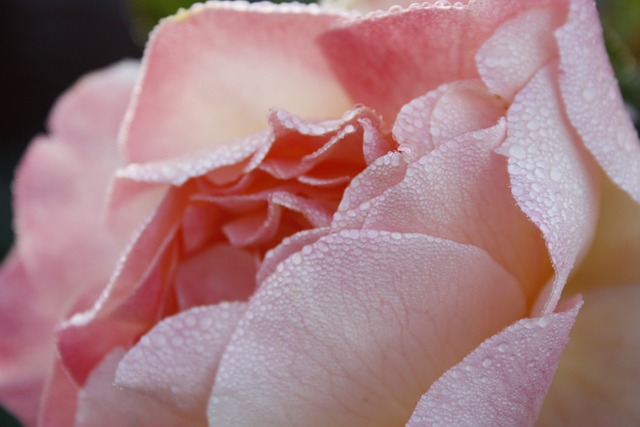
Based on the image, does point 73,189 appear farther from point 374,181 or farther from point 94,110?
point 374,181

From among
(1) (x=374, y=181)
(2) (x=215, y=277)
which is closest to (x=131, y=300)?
(2) (x=215, y=277)

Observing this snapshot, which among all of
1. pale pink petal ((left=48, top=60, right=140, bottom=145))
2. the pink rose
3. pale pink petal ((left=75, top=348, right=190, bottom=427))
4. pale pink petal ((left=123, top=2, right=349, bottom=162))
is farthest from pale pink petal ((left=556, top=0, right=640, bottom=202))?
pale pink petal ((left=48, top=60, right=140, bottom=145))

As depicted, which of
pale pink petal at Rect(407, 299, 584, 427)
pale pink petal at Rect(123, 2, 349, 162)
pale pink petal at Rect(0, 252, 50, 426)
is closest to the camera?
pale pink petal at Rect(407, 299, 584, 427)

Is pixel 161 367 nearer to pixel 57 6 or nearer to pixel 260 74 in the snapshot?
pixel 260 74

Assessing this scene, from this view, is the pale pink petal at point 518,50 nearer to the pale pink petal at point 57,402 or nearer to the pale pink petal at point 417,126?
the pale pink petal at point 417,126

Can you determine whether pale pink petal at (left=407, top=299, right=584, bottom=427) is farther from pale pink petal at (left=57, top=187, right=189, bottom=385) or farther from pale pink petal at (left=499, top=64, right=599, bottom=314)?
pale pink petal at (left=57, top=187, right=189, bottom=385)

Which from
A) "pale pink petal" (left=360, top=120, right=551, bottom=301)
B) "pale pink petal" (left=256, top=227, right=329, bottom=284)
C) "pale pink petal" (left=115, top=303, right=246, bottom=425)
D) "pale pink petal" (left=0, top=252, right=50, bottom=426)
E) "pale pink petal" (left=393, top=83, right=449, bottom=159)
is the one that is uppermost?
"pale pink petal" (left=393, top=83, right=449, bottom=159)
